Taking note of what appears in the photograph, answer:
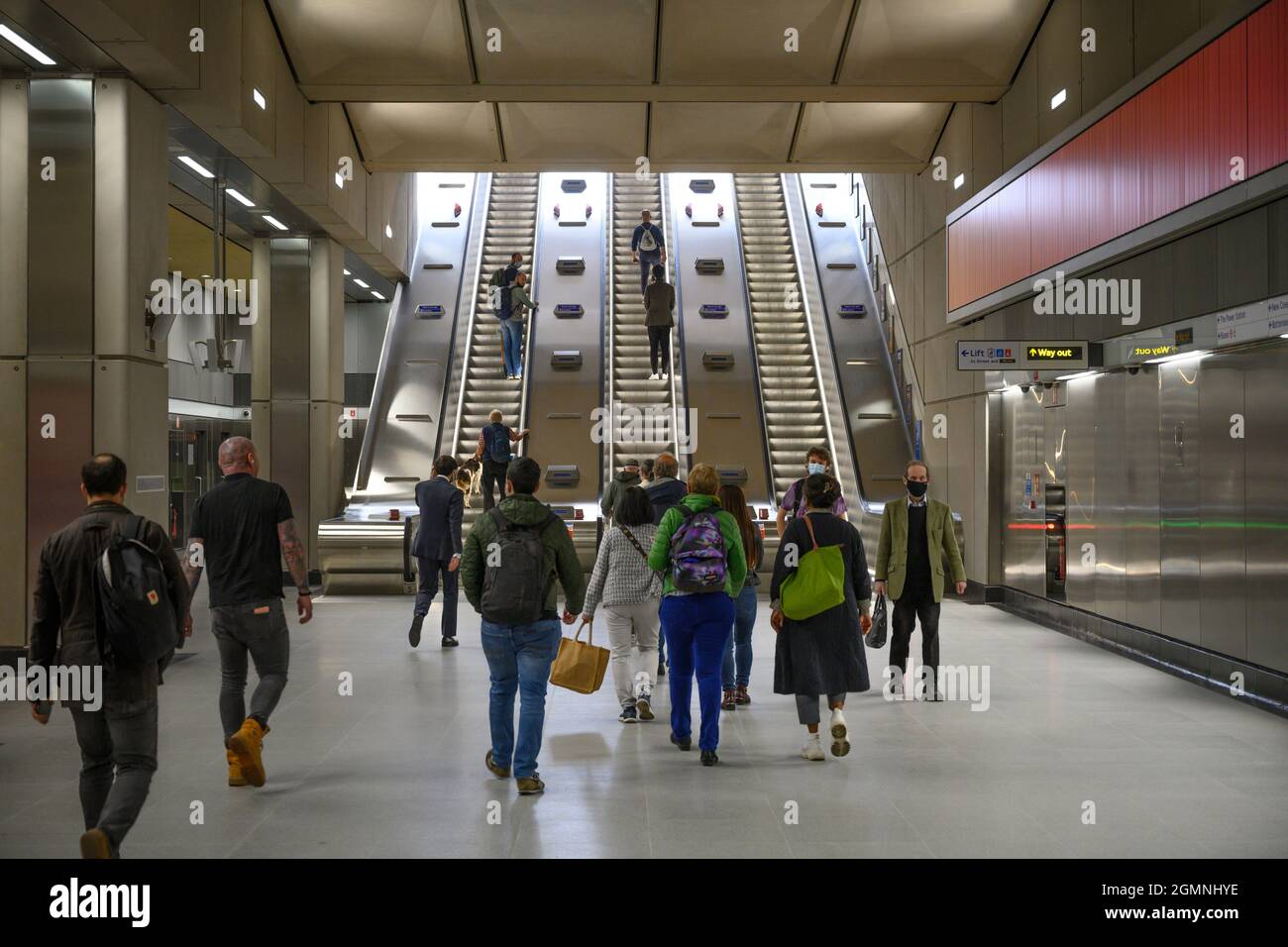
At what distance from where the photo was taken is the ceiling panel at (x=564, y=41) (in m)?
12.8

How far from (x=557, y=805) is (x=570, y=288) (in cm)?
1586

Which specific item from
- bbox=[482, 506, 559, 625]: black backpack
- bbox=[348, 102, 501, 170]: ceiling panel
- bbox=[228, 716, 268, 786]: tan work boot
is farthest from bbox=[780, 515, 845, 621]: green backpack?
bbox=[348, 102, 501, 170]: ceiling panel

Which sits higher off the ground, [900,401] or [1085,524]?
[900,401]

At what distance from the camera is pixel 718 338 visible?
19.0 metres

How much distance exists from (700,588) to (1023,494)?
7.26 meters

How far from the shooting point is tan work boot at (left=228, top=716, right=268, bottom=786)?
19.5ft

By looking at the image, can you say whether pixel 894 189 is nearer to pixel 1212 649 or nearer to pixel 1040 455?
pixel 1040 455

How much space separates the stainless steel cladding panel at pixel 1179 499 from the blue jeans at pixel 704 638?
4501 mm

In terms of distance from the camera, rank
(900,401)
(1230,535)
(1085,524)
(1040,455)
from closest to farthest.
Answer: (1230,535) < (1085,524) < (1040,455) < (900,401)

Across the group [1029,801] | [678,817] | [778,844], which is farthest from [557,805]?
[1029,801]

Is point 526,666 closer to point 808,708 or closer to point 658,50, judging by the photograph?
point 808,708

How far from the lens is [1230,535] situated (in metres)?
8.50

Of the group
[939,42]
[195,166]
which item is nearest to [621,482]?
[195,166]
